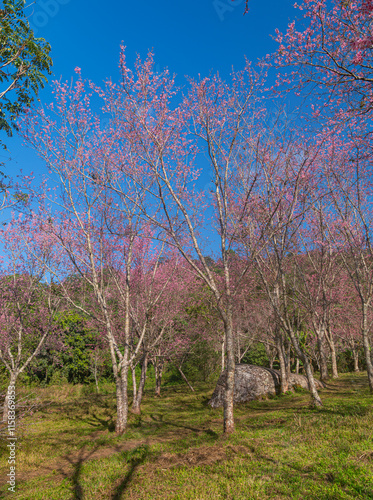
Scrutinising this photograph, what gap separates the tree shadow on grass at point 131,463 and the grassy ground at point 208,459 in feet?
0.08

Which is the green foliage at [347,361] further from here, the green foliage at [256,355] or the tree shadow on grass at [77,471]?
the tree shadow on grass at [77,471]

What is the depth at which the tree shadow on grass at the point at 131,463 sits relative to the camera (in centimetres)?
509

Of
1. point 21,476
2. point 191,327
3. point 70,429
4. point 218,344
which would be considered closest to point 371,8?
point 21,476

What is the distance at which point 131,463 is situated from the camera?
6.52 metres

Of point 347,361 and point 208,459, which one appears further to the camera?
point 347,361

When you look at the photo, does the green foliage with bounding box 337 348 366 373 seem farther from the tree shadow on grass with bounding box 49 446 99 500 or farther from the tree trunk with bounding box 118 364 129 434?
the tree shadow on grass with bounding box 49 446 99 500

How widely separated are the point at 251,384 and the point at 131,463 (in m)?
8.65

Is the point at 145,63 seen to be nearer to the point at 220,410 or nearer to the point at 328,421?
the point at 328,421

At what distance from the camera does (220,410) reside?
39.9ft

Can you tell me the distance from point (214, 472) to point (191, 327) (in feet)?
49.7

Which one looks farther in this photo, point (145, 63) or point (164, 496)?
point (145, 63)

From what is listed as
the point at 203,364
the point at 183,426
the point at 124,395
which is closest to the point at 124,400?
the point at 124,395

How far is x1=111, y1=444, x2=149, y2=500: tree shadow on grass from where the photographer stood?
5091mm

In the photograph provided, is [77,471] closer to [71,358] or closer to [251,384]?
[251,384]
